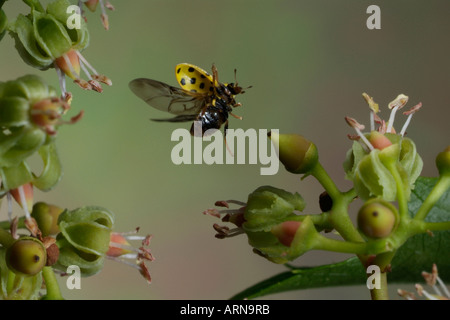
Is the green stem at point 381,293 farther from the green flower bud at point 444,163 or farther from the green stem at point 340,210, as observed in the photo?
the green flower bud at point 444,163

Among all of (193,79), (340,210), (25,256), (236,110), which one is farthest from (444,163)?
(236,110)

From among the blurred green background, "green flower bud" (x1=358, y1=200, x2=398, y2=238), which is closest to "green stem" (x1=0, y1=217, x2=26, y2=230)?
"green flower bud" (x1=358, y1=200, x2=398, y2=238)

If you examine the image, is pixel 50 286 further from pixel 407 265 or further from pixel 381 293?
pixel 407 265

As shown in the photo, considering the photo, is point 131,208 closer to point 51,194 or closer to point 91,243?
point 51,194

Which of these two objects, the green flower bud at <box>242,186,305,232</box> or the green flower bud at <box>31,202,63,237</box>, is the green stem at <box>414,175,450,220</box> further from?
the green flower bud at <box>31,202,63,237</box>

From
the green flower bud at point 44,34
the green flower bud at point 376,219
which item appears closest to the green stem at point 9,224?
the green flower bud at point 44,34
